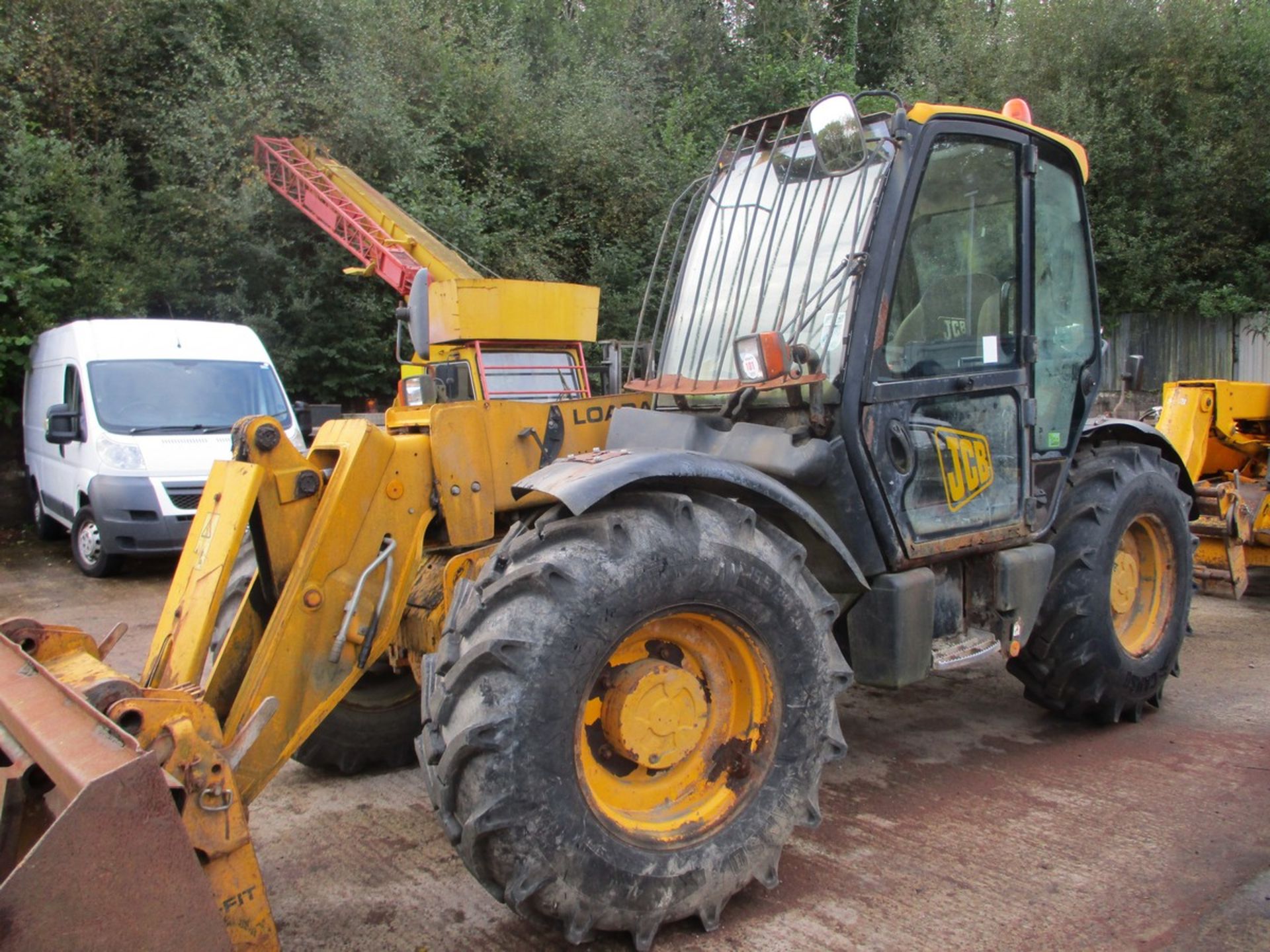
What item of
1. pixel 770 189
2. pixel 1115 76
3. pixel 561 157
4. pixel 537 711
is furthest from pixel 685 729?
pixel 1115 76

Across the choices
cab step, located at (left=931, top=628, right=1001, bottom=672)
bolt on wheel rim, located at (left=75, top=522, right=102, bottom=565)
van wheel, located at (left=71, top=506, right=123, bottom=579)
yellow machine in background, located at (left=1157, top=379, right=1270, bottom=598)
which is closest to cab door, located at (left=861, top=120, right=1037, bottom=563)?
cab step, located at (left=931, top=628, right=1001, bottom=672)

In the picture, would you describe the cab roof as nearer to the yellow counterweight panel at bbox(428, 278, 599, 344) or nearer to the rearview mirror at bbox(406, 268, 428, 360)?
the rearview mirror at bbox(406, 268, 428, 360)

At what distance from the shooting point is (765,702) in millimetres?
3004

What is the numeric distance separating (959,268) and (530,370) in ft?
23.6

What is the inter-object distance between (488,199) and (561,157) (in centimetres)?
218

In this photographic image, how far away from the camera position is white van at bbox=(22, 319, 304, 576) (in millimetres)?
8898

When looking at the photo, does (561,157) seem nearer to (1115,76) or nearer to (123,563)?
(1115,76)

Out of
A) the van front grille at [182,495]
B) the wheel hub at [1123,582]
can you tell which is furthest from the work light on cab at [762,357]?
the van front grille at [182,495]

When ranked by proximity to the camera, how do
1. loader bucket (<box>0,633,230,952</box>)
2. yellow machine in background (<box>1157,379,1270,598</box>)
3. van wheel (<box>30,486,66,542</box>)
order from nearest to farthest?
loader bucket (<box>0,633,230,952</box>) → yellow machine in background (<box>1157,379,1270,598</box>) → van wheel (<box>30,486,66,542</box>)

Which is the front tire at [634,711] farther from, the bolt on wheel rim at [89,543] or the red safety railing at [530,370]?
the bolt on wheel rim at [89,543]

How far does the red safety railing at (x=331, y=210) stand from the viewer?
12625 mm

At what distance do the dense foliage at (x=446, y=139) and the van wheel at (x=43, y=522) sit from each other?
142 cm

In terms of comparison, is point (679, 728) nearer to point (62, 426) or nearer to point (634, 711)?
point (634, 711)

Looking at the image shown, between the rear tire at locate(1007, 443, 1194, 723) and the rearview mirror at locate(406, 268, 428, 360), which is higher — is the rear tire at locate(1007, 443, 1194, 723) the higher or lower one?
the lower one
